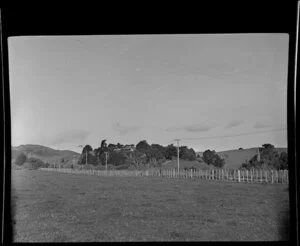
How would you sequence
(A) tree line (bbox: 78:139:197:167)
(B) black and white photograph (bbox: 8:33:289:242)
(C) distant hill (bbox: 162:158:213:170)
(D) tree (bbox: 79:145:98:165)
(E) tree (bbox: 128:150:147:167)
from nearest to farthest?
(B) black and white photograph (bbox: 8:33:289:242) → (D) tree (bbox: 79:145:98:165) → (A) tree line (bbox: 78:139:197:167) → (C) distant hill (bbox: 162:158:213:170) → (E) tree (bbox: 128:150:147:167)

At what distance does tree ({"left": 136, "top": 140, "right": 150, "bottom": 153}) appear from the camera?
9236 millimetres

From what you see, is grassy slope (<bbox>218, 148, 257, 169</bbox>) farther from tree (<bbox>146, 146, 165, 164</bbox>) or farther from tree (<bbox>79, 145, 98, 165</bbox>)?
tree (<bbox>79, 145, 98, 165</bbox>)

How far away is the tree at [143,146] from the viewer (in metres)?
9.24

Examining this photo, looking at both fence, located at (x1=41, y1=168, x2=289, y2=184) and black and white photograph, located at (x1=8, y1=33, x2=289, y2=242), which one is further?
fence, located at (x1=41, y1=168, x2=289, y2=184)

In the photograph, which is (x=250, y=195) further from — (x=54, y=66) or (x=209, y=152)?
(x=54, y=66)

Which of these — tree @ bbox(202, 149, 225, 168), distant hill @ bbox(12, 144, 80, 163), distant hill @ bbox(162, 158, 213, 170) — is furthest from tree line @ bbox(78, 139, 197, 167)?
tree @ bbox(202, 149, 225, 168)

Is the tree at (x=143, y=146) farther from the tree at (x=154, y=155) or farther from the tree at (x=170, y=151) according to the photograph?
the tree at (x=170, y=151)

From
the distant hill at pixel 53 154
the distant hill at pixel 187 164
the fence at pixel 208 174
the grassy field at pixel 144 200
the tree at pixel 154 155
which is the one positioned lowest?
the grassy field at pixel 144 200

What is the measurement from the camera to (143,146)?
31.6 ft

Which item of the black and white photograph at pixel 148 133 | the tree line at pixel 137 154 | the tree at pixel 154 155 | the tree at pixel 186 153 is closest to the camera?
the black and white photograph at pixel 148 133

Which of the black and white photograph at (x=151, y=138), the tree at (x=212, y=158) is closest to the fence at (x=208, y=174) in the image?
the black and white photograph at (x=151, y=138)

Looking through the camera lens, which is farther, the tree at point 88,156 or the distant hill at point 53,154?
the tree at point 88,156

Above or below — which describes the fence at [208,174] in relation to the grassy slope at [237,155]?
below

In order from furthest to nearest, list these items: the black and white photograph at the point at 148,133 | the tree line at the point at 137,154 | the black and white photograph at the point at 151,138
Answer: the tree line at the point at 137,154, the black and white photograph at the point at 151,138, the black and white photograph at the point at 148,133
